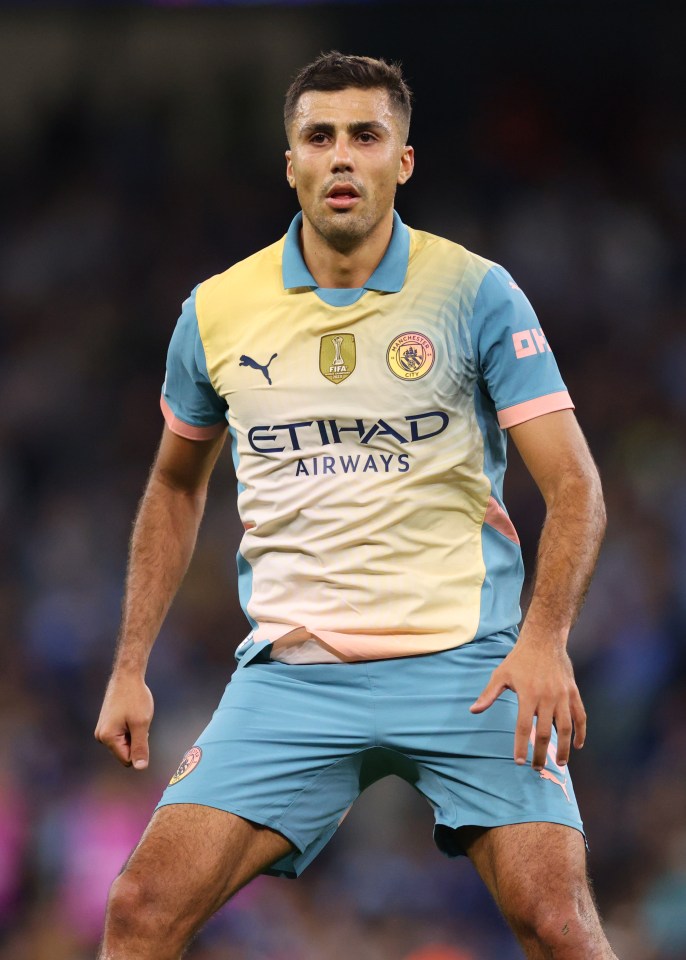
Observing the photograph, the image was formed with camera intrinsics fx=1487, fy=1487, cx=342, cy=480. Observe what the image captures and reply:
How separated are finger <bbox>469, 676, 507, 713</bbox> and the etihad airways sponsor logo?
64cm

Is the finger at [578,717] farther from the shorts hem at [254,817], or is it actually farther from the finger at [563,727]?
the shorts hem at [254,817]

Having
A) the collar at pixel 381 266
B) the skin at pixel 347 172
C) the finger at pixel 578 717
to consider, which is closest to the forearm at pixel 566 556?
the finger at pixel 578 717

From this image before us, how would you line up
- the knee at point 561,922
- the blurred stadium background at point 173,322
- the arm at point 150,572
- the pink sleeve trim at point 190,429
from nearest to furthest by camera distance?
the knee at point 561,922
the arm at point 150,572
the pink sleeve trim at point 190,429
the blurred stadium background at point 173,322

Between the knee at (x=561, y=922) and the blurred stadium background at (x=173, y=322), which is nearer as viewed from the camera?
the knee at (x=561, y=922)

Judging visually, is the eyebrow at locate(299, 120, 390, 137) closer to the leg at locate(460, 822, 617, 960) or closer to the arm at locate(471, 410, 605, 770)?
the arm at locate(471, 410, 605, 770)

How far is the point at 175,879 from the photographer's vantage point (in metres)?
3.23

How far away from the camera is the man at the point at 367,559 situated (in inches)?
128

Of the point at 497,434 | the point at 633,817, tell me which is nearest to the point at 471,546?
the point at 497,434

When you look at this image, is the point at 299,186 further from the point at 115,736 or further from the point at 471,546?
the point at 115,736

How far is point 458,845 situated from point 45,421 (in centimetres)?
669

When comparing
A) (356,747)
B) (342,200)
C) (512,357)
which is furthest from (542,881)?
(342,200)

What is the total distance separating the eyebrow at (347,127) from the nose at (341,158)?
2.0 inches

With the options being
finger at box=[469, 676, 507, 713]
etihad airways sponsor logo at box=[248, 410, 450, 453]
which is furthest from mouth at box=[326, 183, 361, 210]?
finger at box=[469, 676, 507, 713]

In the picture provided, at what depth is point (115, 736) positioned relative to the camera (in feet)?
11.8
